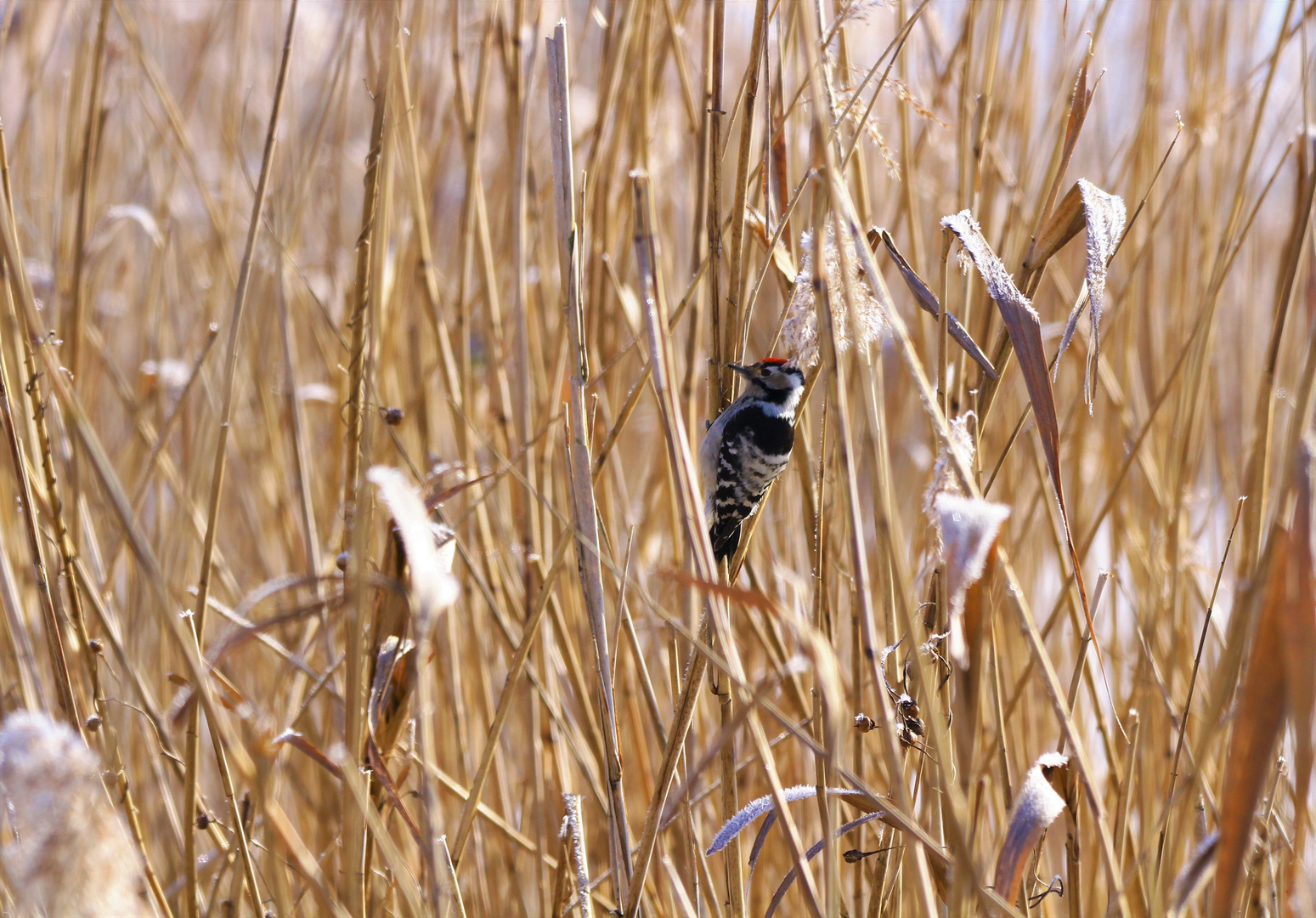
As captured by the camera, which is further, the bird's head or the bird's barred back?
the bird's barred back

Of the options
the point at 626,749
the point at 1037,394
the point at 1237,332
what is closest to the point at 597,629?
the point at 1037,394

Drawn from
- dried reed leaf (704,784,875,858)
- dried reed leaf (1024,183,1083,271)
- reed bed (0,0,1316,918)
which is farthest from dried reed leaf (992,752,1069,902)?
dried reed leaf (1024,183,1083,271)

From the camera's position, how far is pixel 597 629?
836 mm

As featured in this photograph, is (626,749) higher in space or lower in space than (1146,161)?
lower

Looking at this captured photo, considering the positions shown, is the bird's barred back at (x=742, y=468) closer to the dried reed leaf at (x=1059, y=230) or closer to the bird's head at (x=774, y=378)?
the bird's head at (x=774, y=378)

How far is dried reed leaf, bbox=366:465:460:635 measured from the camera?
0.46 meters

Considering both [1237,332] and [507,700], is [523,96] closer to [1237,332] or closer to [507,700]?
[507,700]

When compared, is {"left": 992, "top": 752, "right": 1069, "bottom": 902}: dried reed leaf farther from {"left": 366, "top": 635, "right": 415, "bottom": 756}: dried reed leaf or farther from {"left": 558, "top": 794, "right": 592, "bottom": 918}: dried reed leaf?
{"left": 366, "top": 635, "right": 415, "bottom": 756}: dried reed leaf

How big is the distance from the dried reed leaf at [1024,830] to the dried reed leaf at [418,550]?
46 cm

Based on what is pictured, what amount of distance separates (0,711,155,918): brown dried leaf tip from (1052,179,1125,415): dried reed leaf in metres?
0.67

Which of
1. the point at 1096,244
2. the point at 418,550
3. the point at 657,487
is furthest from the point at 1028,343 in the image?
the point at 657,487

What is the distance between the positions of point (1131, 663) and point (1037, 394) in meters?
1.18

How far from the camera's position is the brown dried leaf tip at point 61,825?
1.54ft

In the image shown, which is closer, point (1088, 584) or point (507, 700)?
point (507, 700)
